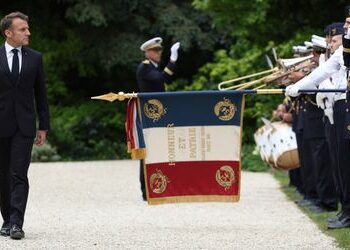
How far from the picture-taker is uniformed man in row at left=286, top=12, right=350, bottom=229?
9.80m

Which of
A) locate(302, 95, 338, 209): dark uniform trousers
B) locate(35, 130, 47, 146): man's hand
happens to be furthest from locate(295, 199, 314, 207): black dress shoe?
locate(35, 130, 47, 146): man's hand

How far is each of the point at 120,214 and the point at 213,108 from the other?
2.78 m

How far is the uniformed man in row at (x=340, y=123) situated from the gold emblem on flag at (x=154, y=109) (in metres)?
1.14

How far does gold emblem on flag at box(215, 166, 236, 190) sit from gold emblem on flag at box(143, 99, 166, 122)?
688 millimetres

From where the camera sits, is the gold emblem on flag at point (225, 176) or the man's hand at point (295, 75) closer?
the gold emblem on flag at point (225, 176)

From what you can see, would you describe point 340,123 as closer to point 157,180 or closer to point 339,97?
point 339,97

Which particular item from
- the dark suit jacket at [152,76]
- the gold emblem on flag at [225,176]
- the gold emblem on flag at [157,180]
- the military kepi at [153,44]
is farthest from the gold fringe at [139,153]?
the military kepi at [153,44]

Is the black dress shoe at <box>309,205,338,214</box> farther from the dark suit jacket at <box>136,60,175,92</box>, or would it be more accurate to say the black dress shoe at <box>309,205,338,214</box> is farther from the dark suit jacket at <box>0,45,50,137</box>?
the dark suit jacket at <box>0,45,50,137</box>

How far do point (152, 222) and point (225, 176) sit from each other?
62.9 inches

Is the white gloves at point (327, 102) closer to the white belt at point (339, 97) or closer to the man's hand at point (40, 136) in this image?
the white belt at point (339, 97)

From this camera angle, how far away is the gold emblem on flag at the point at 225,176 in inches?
387

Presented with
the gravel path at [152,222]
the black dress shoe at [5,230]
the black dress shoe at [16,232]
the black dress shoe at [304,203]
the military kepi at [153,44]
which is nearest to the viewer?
the gravel path at [152,222]

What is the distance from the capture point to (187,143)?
32.1 ft

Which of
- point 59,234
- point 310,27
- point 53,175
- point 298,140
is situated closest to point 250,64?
point 310,27
